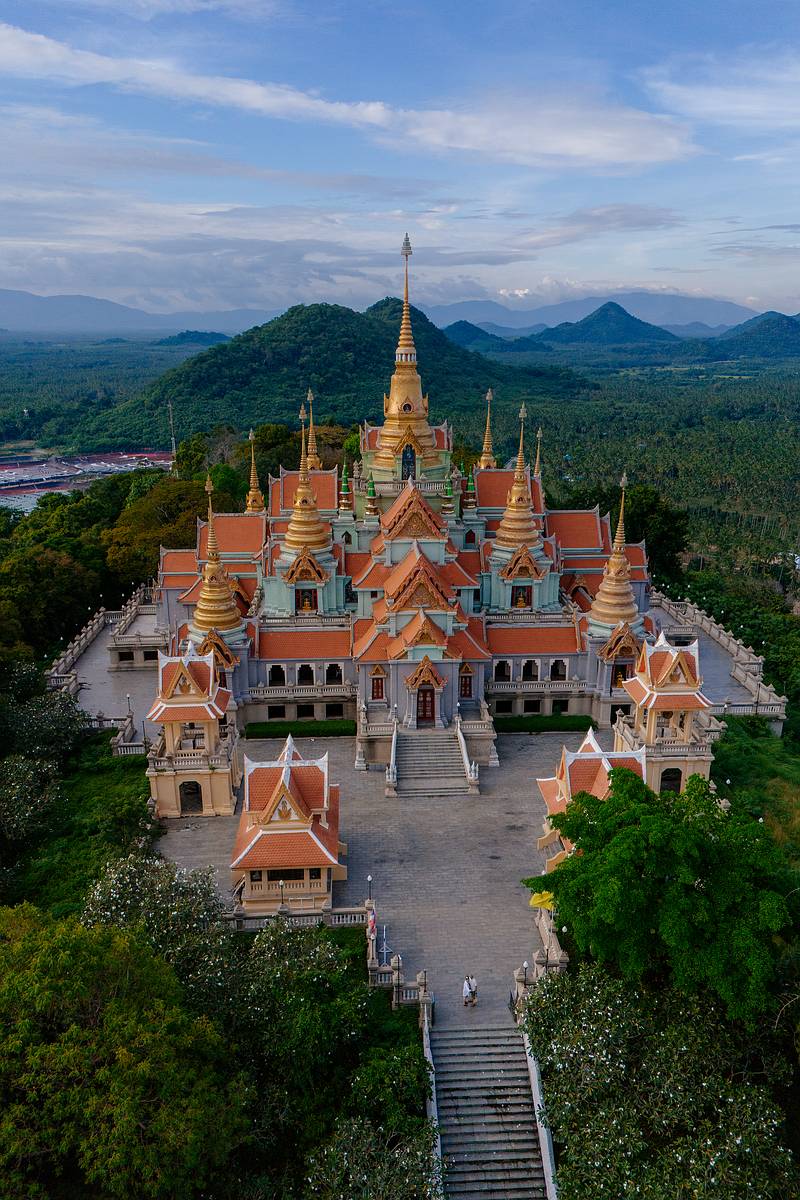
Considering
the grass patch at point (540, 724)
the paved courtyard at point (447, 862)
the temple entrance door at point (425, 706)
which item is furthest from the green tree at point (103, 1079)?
the grass patch at point (540, 724)

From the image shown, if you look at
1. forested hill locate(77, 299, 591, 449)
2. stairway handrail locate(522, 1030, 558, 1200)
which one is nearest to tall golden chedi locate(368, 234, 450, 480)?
stairway handrail locate(522, 1030, 558, 1200)

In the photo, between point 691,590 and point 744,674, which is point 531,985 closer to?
point 744,674

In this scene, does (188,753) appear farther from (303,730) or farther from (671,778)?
(671,778)

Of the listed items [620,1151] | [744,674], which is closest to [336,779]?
[620,1151]

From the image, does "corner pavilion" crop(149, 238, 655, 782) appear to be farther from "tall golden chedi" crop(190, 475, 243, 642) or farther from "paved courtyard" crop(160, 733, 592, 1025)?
"paved courtyard" crop(160, 733, 592, 1025)

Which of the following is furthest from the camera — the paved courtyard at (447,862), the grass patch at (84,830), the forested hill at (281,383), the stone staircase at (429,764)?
the forested hill at (281,383)

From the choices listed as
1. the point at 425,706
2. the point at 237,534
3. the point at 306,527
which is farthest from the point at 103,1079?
the point at 237,534

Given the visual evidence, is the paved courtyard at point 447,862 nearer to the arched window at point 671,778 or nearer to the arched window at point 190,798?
the arched window at point 190,798
